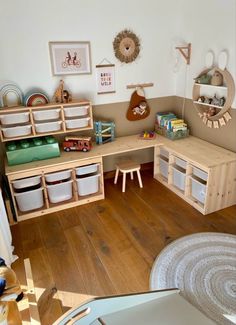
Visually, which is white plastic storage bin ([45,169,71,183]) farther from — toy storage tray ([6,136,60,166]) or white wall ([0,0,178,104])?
white wall ([0,0,178,104])

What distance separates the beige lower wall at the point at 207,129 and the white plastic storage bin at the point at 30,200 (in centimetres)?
200

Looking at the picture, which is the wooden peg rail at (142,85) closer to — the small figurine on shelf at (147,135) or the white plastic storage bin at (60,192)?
the small figurine on shelf at (147,135)

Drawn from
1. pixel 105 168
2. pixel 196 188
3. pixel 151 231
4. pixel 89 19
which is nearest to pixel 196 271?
pixel 151 231

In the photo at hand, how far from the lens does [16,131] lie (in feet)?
8.22

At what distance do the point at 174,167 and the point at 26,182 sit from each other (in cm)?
165

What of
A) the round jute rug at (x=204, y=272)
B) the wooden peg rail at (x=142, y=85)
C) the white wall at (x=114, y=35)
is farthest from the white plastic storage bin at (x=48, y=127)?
the round jute rug at (x=204, y=272)

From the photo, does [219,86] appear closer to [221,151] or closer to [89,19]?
[221,151]

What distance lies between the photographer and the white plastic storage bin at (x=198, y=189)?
8.55 ft

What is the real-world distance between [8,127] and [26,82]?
1.69ft

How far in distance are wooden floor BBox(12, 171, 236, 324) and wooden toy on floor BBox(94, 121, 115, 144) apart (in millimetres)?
646

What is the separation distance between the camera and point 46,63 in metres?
2.65

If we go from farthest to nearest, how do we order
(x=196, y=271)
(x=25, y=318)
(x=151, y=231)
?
(x=151, y=231) → (x=196, y=271) → (x=25, y=318)

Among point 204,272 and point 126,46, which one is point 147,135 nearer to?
point 126,46

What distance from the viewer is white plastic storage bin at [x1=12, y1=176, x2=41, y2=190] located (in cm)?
245
